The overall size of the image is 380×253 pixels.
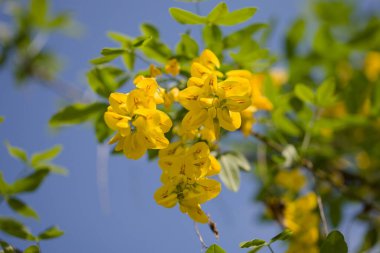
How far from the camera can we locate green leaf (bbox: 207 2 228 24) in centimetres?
110

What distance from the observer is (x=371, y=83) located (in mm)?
1663

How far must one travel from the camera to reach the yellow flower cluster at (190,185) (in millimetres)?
941

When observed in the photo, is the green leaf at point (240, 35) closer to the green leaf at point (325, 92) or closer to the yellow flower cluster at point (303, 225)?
the green leaf at point (325, 92)

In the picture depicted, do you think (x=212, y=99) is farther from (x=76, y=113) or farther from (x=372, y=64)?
(x=372, y=64)

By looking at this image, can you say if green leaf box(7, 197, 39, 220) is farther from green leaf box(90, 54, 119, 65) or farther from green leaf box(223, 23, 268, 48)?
green leaf box(223, 23, 268, 48)

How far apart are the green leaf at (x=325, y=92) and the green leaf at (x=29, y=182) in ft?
3.02

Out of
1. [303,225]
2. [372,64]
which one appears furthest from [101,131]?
[372,64]

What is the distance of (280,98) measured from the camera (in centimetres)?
150

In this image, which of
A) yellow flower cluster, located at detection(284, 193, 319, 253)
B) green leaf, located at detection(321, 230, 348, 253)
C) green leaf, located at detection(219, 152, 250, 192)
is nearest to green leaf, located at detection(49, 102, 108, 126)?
green leaf, located at detection(219, 152, 250, 192)

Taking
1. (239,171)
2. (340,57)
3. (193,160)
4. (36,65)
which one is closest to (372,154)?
(340,57)

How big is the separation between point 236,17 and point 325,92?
1.41 ft

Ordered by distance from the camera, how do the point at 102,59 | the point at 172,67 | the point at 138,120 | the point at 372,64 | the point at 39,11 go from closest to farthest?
the point at 138,120 < the point at 102,59 < the point at 172,67 < the point at 39,11 < the point at 372,64

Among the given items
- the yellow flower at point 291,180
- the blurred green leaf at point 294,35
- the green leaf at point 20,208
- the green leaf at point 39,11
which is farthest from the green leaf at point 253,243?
the green leaf at point 39,11

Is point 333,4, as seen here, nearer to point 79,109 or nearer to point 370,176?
point 370,176
